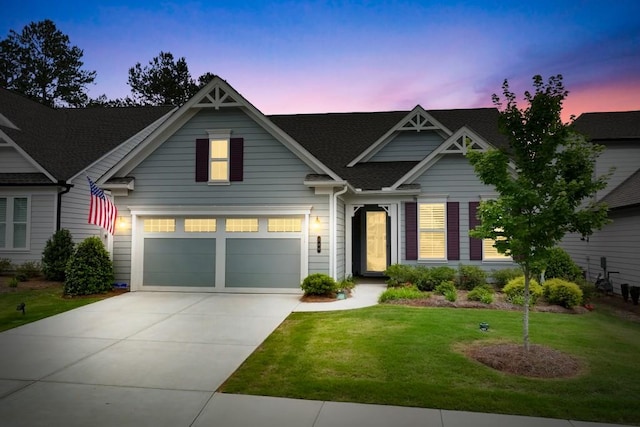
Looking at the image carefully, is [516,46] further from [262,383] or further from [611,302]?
[262,383]

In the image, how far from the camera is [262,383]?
5.38 metres

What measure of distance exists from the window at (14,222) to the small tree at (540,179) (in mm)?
17802

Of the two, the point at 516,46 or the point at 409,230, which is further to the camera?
the point at 516,46

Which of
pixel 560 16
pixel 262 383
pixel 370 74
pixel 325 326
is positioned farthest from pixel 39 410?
pixel 370 74

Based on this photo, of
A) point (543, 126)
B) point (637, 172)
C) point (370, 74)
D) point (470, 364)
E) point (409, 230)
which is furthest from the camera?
point (370, 74)

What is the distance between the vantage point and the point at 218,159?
13.7 m

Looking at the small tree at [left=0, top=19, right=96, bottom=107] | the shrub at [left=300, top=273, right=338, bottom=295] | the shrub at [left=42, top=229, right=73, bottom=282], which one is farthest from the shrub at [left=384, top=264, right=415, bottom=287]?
the small tree at [left=0, top=19, right=96, bottom=107]

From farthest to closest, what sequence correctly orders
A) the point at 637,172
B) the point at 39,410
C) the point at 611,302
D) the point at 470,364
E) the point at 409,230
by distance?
the point at 637,172 → the point at 409,230 → the point at 611,302 → the point at 470,364 → the point at 39,410

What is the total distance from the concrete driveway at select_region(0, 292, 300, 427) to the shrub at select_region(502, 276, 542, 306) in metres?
6.18

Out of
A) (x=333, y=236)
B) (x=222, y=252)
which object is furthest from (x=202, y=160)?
(x=333, y=236)

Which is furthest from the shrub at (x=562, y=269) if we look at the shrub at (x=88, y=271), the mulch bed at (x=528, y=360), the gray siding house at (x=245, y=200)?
the shrub at (x=88, y=271)

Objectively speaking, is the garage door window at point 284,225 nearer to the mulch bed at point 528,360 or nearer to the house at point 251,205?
the house at point 251,205

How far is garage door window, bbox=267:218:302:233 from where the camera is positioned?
1323 centimetres

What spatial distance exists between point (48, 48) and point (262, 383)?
1851 inches
